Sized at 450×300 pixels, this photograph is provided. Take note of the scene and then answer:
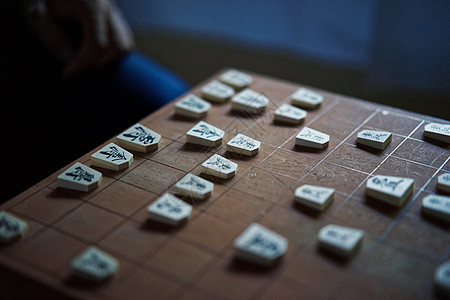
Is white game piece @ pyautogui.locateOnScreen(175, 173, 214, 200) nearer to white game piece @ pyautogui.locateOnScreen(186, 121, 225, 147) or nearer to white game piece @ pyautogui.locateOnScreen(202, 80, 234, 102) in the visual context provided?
white game piece @ pyautogui.locateOnScreen(186, 121, 225, 147)

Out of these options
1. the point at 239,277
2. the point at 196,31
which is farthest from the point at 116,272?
the point at 196,31

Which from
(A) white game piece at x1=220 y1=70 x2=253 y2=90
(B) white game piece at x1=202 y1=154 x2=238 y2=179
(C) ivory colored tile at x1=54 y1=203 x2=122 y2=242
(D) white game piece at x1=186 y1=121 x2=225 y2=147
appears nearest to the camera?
(C) ivory colored tile at x1=54 y1=203 x2=122 y2=242

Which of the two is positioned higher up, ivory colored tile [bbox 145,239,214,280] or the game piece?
the game piece

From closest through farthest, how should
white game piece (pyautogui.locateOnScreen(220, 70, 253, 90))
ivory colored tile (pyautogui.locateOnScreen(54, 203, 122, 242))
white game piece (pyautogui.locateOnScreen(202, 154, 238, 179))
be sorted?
ivory colored tile (pyautogui.locateOnScreen(54, 203, 122, 242))
white game piece (pyautogui.locateOnScreen(202, 154, 238, 179))
white game piece (pyautogui.locateOnScreen(220, 70, 253, 90))

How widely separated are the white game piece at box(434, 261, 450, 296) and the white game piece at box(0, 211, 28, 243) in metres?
0.61

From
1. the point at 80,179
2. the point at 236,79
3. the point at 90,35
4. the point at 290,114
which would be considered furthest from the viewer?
the point at 90,35

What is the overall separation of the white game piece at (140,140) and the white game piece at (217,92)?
22cm

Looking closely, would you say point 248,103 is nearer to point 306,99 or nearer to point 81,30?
point 306,99

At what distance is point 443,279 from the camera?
0.65 meters

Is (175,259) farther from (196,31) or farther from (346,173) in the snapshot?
(196,31)

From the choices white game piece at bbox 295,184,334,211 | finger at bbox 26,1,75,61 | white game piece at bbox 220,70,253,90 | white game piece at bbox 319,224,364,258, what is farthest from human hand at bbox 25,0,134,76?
white game piece at bbox 319,224,364,258

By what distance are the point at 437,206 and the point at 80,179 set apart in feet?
1.99

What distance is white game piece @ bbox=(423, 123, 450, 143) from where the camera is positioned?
997mm

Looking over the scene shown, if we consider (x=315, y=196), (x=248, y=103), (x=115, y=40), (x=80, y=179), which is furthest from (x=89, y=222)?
(x=115, y=40)
